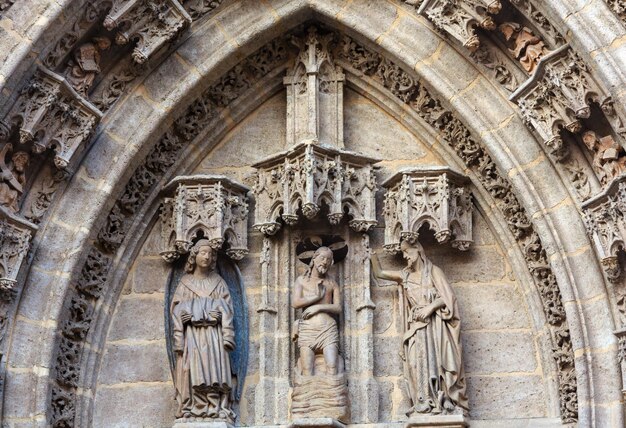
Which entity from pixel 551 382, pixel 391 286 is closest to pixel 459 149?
pixel 391 286

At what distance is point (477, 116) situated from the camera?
11.2m

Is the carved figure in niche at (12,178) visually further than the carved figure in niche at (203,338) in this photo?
No

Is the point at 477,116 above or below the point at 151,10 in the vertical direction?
below

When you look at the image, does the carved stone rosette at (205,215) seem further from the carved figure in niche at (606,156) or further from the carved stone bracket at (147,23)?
the carved figure in niche at (606,156)

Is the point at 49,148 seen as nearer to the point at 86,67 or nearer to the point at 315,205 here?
the point at 86,67

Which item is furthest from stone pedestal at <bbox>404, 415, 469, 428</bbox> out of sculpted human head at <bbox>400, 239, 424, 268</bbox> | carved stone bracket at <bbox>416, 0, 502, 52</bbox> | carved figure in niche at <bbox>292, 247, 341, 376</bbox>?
carved stone bracket at <bbox>416, 0, 502, 52</bbox>

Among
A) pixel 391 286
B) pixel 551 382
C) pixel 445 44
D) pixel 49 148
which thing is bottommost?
pixel 551 382

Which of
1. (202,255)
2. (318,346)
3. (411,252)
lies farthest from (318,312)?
(202,255)

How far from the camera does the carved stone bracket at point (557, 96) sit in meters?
10.4

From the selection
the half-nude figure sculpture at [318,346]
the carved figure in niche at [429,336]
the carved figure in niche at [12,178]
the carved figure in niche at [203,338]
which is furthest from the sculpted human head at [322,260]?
the carved figure in niche at [12,178]

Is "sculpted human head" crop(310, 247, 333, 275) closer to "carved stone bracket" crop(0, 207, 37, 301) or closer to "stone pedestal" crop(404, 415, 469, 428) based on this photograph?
"stone pedestal" crop(404, 415, 469, 428)

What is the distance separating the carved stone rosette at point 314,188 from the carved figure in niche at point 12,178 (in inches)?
70.2

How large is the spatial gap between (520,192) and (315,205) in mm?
1498

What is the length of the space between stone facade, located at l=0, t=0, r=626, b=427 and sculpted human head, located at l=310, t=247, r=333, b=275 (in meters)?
0.25
